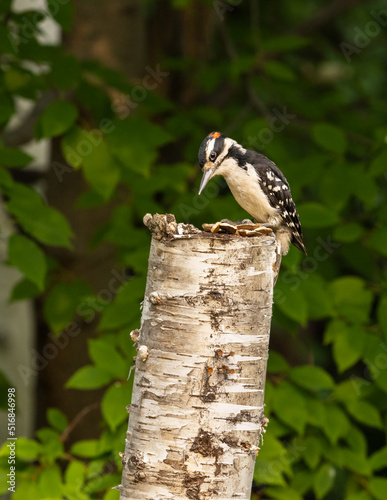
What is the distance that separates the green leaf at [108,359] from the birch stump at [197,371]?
0.90 m

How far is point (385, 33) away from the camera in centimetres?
646

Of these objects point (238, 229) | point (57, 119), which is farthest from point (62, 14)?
point (238, 229)

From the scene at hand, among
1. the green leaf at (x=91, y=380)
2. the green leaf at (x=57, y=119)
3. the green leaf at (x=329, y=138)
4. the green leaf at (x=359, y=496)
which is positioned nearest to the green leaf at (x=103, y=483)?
the green leaf at (x=91, y=380)

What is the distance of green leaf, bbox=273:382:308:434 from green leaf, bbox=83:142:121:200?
50.1 inches

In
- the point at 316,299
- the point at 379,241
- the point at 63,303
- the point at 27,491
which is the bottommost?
the point at 27,491

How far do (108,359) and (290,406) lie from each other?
2.96ft

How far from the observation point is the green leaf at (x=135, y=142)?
3.35 meters

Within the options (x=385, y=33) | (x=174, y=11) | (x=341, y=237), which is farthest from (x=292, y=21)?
(x=341, y=237)

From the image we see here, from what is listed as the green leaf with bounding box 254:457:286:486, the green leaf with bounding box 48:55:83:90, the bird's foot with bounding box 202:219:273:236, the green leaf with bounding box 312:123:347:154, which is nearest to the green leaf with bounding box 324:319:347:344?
the green leaf with bounding box 254:457:286:486

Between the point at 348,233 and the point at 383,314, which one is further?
the point at 348,233

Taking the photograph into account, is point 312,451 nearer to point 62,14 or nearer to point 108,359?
point 108,359

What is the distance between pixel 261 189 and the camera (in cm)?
343

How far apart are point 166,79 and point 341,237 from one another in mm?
2492

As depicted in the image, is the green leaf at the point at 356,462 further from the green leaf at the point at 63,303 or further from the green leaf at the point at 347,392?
the green leaf at the point at 63,303
